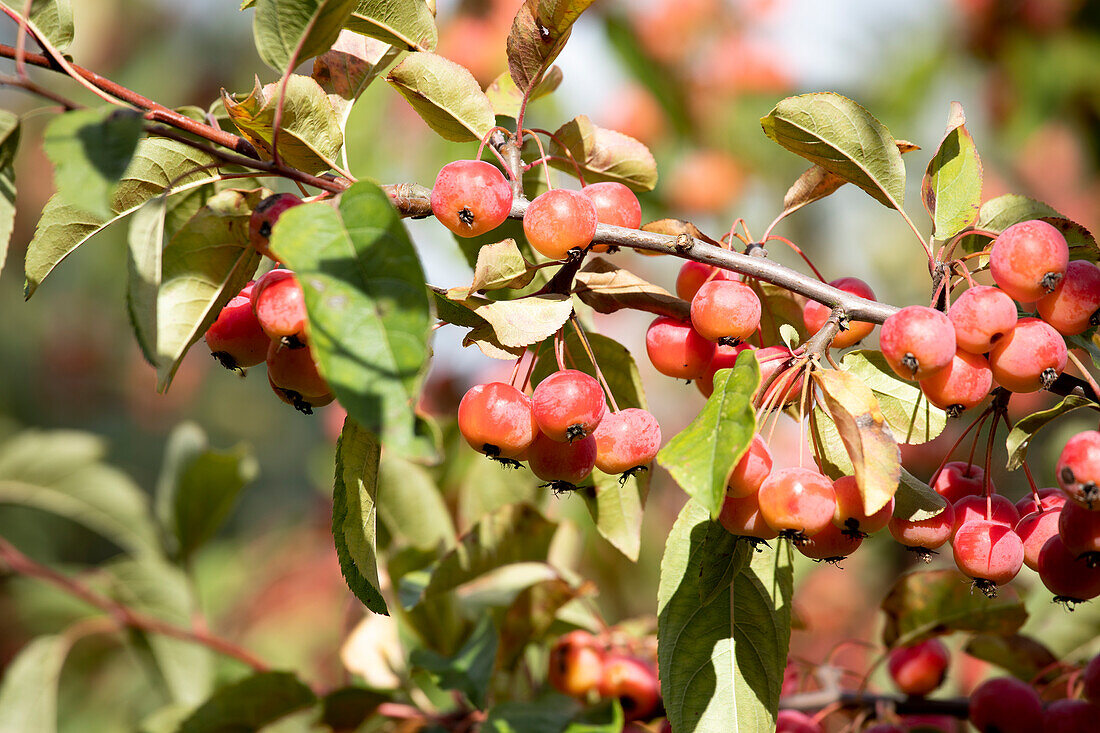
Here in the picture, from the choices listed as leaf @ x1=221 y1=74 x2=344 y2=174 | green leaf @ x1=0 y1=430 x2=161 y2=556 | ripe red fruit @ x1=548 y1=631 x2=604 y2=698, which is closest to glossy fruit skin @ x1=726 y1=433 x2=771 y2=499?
leaf @ x1=221 y1=74 x2=344 y2=174

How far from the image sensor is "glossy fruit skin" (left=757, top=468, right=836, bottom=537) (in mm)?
815

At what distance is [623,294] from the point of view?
1.02 m

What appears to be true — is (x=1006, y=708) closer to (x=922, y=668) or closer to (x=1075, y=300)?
(x=922, y=668)

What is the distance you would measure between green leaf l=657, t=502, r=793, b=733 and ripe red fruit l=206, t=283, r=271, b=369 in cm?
53

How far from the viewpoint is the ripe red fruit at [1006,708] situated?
114cm

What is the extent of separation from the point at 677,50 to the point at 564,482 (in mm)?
3741

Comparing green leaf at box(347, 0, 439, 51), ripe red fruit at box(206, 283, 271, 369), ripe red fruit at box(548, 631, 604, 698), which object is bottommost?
ripe red fruit at box(548, 631, 604, 698)

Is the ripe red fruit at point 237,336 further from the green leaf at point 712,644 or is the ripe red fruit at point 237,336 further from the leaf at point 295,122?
the green leaf at point 712,644

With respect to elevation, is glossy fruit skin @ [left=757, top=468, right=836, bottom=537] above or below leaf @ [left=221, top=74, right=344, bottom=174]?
below

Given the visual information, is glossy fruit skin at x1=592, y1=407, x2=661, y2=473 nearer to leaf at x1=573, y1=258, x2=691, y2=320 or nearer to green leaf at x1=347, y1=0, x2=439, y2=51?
→ leaf at x1=573, y1=258, x2=691, y2=320

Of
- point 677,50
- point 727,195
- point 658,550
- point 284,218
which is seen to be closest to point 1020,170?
point 727,195

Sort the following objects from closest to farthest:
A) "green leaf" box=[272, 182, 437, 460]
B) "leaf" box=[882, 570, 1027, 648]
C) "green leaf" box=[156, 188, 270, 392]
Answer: "green leaf" box=[272, 182, 437, 460] < "green leaf" box=[156, 188, 270, 392] < "leaf" box=[882, 570, 1027, 648]

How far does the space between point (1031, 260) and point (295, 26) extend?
0.78 metres

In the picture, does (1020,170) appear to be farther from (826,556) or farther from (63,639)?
(63,639)
